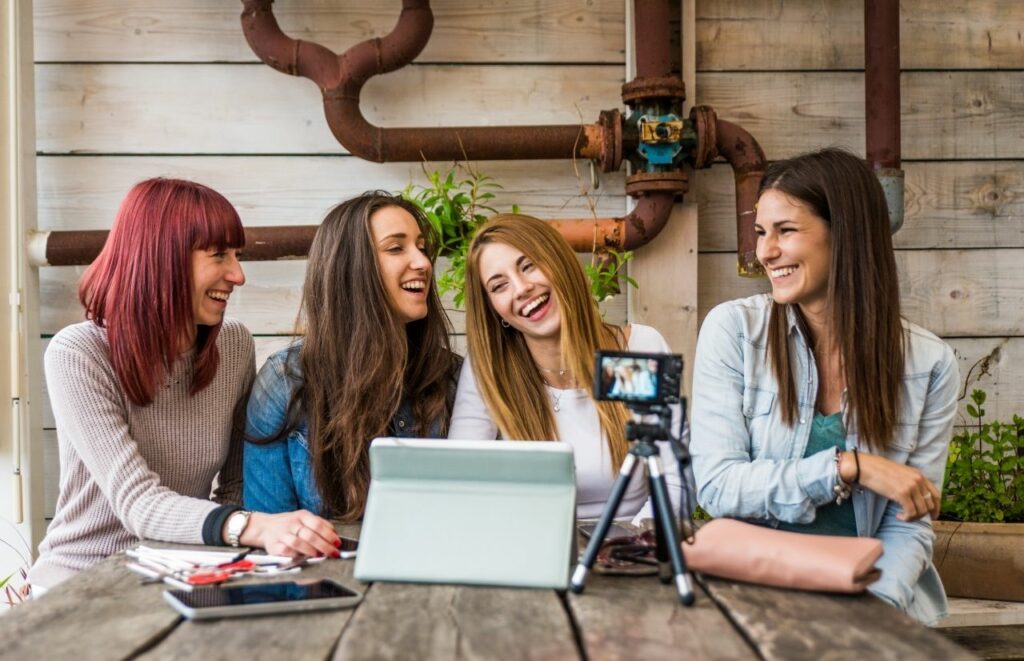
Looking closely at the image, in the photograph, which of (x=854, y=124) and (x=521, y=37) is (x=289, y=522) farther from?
(x=854, y=124)

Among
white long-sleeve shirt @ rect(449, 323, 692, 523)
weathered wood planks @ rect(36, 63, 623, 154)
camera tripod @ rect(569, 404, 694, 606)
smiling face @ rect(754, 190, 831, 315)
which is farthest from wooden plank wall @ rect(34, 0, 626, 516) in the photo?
camera tripod @ rect(569, 404, 694, 606)

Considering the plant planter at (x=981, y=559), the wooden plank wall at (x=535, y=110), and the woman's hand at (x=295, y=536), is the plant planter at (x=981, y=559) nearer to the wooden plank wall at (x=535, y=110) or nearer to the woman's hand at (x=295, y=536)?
the wooden plank wall at (x=535, y=110)

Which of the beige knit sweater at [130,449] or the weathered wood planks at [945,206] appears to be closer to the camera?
the beige knit sweater at [130,449]

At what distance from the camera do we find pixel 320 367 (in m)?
1.97

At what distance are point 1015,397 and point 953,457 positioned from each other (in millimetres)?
423

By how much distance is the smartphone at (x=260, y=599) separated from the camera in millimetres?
1104

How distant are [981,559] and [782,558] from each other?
1374 mm

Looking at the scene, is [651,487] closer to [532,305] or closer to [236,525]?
[236,525]

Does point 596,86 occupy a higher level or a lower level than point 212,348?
higher

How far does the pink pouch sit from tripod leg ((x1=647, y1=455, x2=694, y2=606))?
7 centimetres

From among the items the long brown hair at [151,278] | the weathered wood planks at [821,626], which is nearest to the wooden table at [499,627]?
the weathered wood planks at [821,626]

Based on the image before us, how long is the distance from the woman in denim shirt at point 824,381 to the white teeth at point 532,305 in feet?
1.22

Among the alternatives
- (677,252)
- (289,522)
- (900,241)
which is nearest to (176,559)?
(289,522)

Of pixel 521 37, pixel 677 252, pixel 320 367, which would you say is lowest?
pixel 320 367
